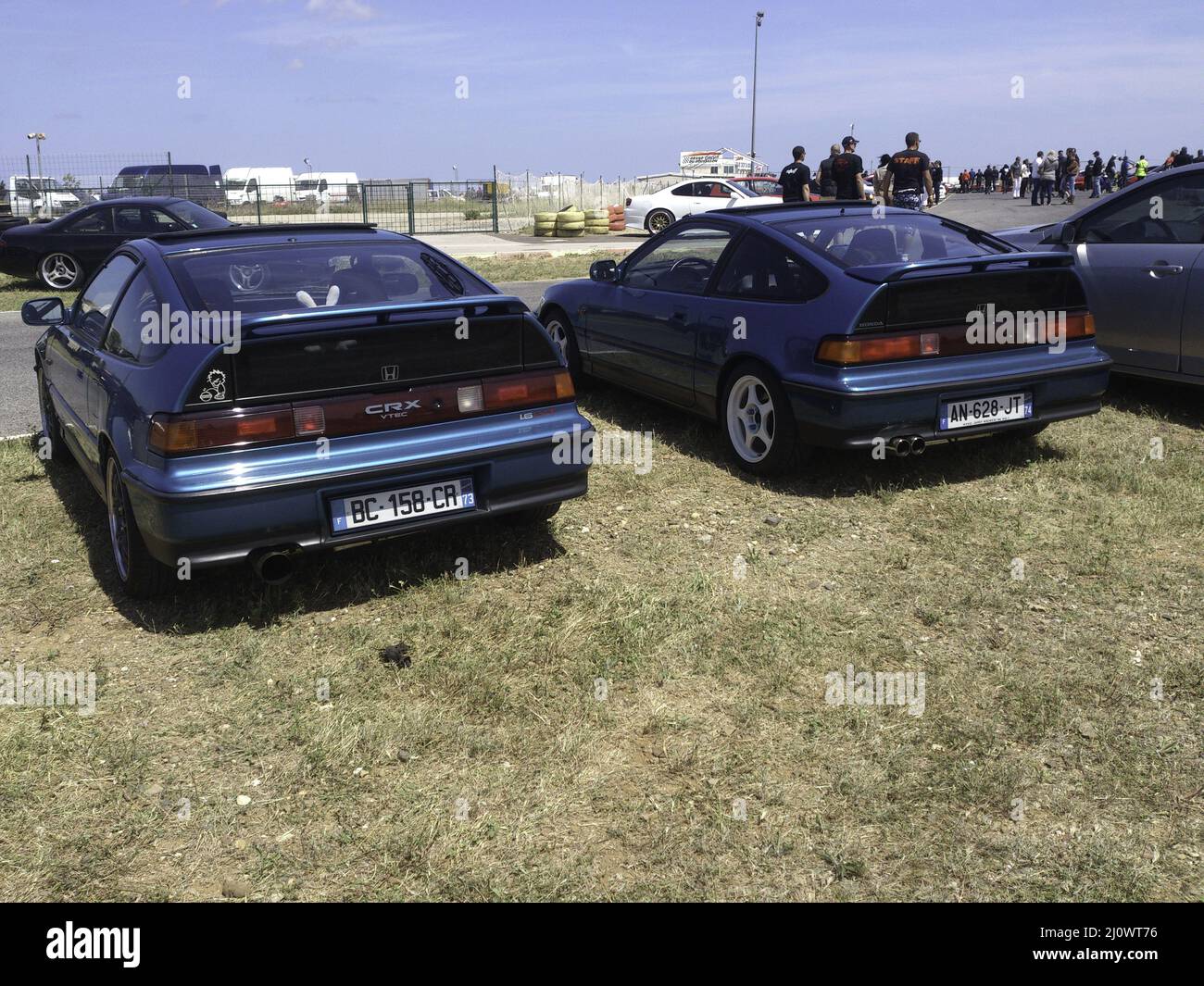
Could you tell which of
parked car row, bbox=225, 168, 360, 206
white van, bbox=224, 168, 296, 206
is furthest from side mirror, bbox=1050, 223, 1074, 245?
white van, bbox=224, 168, 296, 206

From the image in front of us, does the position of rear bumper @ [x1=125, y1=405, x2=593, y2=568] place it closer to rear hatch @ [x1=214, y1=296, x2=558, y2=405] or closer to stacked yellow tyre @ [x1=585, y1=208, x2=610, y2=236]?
rear hatch @ [x1=214, y1=296, x2=558, y2=405]

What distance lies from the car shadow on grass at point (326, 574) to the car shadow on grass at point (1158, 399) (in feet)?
14.4

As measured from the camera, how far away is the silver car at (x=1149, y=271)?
6.79 metres

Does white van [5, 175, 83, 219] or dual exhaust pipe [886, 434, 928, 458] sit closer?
dual exhaust pipe [886, 434, 928, 458]

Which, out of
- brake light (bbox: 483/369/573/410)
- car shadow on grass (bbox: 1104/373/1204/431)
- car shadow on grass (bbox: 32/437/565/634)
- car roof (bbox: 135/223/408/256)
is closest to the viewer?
car shadow on grass (bbox: 32/437/565/634)

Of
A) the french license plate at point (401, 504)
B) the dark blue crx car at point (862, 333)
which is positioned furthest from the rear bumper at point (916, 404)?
the french license plate at point (401, 504)

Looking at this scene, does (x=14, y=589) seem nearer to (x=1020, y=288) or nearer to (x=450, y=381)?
(x=450, y=381)

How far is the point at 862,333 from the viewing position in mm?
5297

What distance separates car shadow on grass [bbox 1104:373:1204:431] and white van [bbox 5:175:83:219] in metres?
23.5

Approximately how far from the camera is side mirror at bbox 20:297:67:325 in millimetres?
5660

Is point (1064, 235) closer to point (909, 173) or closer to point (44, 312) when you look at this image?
point (44, 312)

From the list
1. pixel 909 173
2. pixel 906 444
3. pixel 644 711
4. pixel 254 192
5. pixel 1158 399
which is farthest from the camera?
pixel 254 192

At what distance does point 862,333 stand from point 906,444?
23.4 inches

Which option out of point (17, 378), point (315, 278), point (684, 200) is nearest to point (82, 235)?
point (17, 378)
